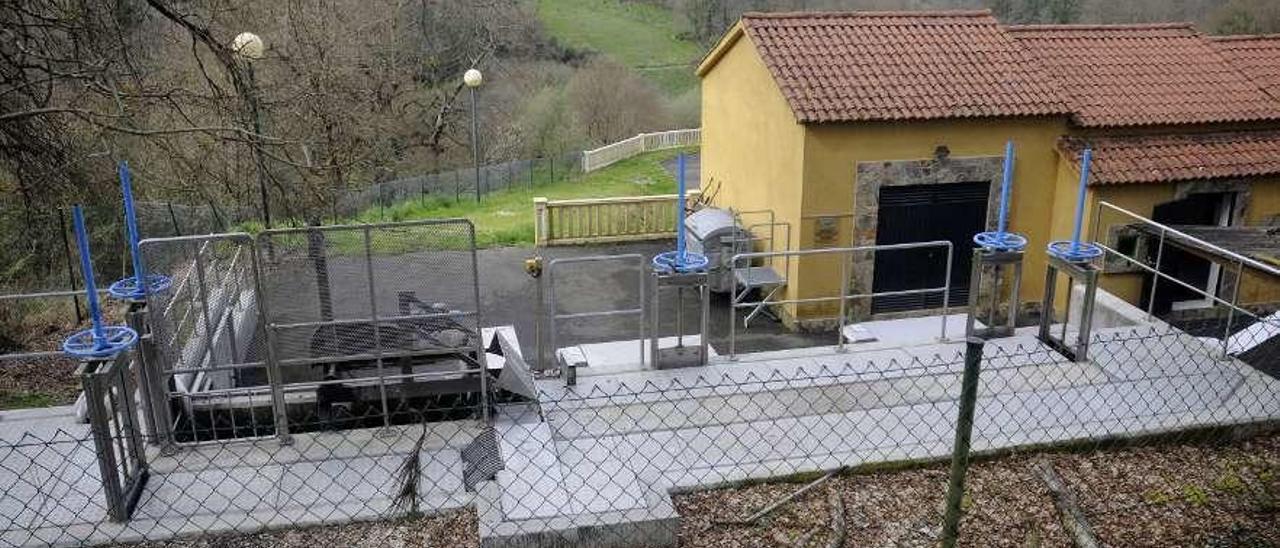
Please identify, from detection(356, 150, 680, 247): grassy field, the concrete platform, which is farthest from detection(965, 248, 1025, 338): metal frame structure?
detection(356, 150, 680, 247): grassy field

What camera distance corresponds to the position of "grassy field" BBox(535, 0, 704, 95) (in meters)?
49.1

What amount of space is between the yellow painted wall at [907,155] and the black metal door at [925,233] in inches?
7.2

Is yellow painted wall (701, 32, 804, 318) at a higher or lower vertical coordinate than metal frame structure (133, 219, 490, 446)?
higher

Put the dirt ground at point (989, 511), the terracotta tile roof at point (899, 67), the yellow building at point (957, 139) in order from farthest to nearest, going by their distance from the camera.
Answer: the yellow building at point (957, 139)
the terracotta tile roof at point (899, 67)
the dirt ground at point (989, 511)

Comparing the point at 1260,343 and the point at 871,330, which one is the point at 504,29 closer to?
the point at 871,330

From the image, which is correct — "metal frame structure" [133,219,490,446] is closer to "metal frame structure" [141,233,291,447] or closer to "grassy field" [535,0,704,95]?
"metal frame structure" [141,233,291,447]

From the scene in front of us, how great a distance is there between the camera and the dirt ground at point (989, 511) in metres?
5.58

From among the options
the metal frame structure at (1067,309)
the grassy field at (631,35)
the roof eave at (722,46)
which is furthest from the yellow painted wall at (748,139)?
the grassy field at (631,35)

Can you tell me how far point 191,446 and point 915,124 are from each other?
935cm

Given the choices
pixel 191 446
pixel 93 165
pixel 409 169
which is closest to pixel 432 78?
pixel 409 169

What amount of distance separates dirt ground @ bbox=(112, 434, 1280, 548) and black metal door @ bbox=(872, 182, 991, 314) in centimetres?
682

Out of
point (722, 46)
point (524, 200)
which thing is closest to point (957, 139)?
point (722, 46)

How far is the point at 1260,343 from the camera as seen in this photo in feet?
27.6

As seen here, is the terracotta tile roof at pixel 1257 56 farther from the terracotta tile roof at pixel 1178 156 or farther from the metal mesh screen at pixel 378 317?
the metal mesh screen at pixel 378 317
